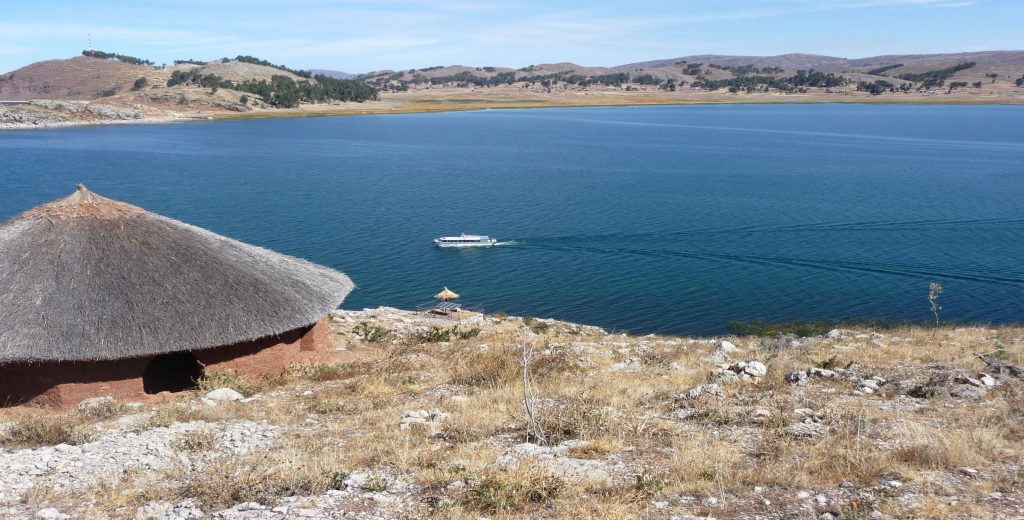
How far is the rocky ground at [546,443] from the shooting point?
8320 millimetres

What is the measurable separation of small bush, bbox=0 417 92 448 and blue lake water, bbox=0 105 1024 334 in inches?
872

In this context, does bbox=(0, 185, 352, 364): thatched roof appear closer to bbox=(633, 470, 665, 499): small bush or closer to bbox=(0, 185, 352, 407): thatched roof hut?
bbox=(0, 185, 352, 407): thatched roof hut

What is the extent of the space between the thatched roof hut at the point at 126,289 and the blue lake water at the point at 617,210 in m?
16.3

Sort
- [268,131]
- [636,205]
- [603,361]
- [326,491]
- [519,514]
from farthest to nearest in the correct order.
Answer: [268,131] < [636,205] < [603,361] < [326,491] < [519,514]

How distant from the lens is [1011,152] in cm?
8119

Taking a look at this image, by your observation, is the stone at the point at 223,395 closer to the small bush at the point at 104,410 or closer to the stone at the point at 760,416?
the small bush at the point at 104,410

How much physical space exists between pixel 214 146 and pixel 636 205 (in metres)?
59.6

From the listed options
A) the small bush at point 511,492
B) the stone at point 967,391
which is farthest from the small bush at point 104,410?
the stone at point 967,391

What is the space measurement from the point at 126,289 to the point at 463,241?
88.7 ft

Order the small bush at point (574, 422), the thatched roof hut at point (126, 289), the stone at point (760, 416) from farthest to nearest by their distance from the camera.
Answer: the thatched roof hut at point (126, 289)
the stone at point (760, 416)
the small bush at point (574, 422)

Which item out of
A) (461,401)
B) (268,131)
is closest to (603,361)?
(461,401)

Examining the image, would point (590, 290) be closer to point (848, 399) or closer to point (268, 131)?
point (848, 399)

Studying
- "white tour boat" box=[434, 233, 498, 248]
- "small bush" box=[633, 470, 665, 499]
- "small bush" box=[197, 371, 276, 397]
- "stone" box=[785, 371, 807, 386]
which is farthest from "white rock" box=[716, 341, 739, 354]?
"white tour boat" box=[434, 233, 498, 248]

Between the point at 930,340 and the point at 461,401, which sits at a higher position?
the point at 461,401
